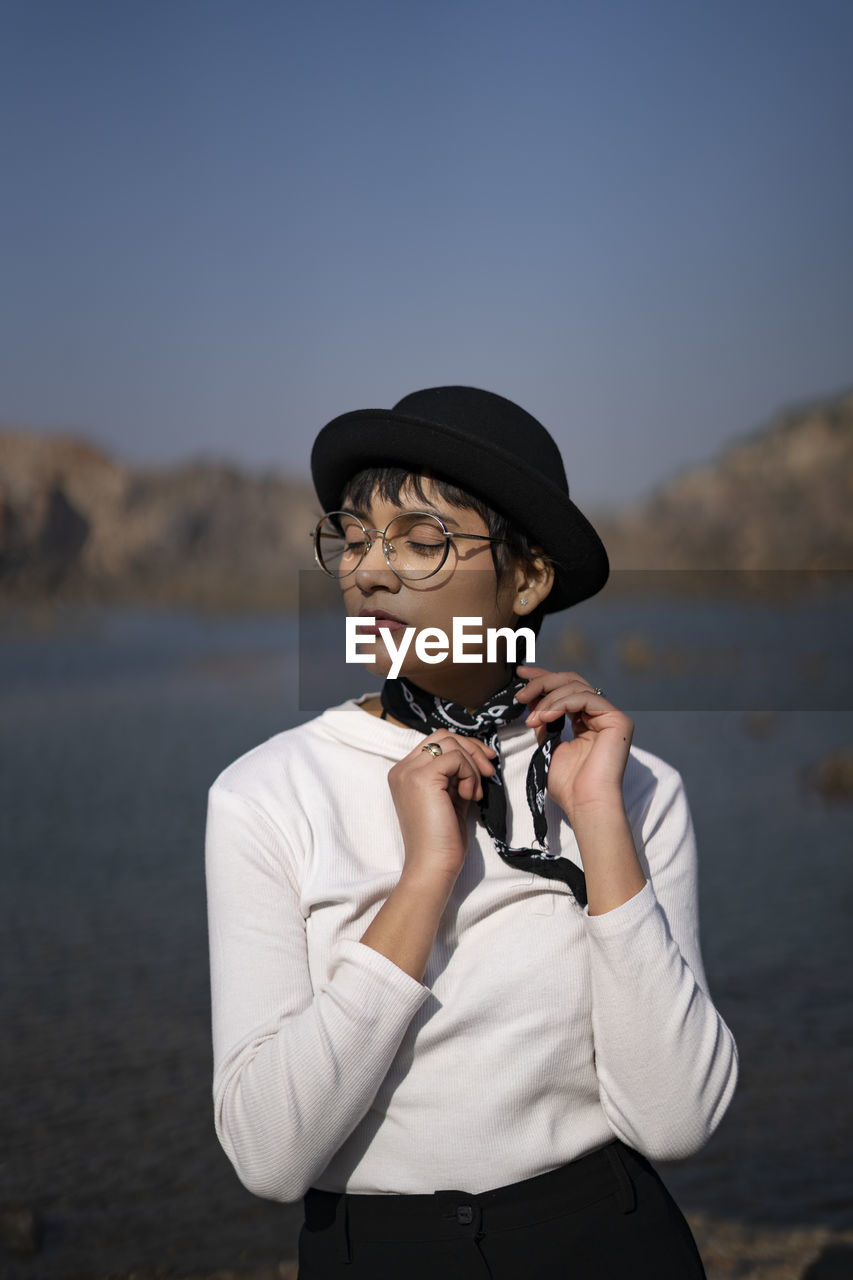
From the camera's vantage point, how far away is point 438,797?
1407 mm

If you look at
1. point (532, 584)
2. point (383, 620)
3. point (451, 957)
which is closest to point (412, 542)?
point (383, 620)

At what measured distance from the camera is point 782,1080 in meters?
4.60

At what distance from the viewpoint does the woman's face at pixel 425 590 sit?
155 cm

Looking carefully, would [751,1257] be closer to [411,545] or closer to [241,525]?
[411,545]

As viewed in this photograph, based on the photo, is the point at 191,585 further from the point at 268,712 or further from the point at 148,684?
the point at 268,712

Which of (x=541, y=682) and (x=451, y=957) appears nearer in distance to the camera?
(x=451, y=957)

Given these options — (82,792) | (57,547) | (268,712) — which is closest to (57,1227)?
(82,792)

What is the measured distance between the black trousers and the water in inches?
36.4

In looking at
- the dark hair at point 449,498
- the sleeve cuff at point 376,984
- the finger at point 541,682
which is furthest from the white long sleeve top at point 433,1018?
the dark hair at point 449,498

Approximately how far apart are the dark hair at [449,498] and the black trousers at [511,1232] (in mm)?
758

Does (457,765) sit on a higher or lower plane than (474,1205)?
higher

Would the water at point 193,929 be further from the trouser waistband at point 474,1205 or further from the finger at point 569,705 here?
the trouser waistband at point 474,1205

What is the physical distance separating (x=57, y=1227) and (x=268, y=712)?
8.82 m

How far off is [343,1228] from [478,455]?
94 cm
